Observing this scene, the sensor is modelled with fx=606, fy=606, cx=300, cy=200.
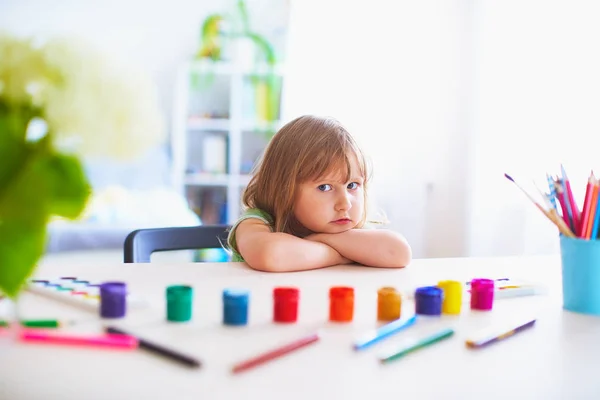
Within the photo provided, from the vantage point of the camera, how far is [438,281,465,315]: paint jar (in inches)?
29.4

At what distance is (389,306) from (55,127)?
0.45 m

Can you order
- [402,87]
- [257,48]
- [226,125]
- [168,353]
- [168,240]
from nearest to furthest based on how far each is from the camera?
[168,353] → [168,240] → [402,87] → [226,125] → [257,48]

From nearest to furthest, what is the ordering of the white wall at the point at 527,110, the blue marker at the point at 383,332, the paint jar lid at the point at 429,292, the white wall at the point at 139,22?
1. the blue marker at the point at 383,332
2. the paint jar lid at the point at 429,292
3. the white wall at the point at 527,110
4. the white wall at the point at 139,22

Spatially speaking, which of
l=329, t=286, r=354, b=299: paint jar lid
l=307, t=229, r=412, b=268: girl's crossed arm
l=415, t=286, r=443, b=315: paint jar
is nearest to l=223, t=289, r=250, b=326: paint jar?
l=329, t=286, r=354, b=299: paint jar lid

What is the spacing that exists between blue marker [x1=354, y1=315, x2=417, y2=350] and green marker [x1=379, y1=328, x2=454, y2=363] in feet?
0.11

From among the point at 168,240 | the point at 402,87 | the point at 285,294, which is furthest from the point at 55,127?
the point at 402,87

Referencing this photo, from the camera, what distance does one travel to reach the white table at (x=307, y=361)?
1.64ft

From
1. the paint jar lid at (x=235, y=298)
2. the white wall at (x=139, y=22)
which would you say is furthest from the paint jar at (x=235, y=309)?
the white wall at (x=139, y=22)

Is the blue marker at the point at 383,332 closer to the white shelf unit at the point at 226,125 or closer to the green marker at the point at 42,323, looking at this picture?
the green marker at the point at 42,323

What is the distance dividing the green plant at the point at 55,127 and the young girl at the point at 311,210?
0.61 m

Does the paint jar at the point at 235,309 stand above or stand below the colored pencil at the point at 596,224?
below

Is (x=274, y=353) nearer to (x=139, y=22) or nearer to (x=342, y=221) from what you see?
(x=342, y=221)

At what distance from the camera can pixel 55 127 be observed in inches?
14.4

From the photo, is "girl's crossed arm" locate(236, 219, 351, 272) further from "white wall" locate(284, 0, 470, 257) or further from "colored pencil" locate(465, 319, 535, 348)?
"white wall" locate(284, 0, 470, 257)
